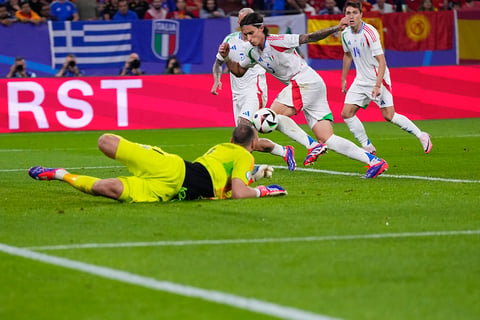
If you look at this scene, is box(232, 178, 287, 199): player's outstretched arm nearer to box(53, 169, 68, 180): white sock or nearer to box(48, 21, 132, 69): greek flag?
box(53, 169, 68, 180): white sock

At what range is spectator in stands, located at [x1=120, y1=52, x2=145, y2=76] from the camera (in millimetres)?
24703

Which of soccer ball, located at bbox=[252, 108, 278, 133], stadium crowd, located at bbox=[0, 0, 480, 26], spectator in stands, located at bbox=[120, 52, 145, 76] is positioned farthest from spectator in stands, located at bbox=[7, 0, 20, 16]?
soccer ball, located at bbox=[252, 108, 278, 133]

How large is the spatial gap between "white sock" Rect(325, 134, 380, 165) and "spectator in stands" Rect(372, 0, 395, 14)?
16.5 metres

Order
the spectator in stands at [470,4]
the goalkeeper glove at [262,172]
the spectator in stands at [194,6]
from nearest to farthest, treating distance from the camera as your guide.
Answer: the goalkeeper glove at [262,172], the spectator in stands at [194,6], the spectator in stands at [470,4]

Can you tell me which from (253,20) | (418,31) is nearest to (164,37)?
(418,31)

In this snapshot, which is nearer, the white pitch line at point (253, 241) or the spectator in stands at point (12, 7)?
the white pitch line at point (253, 241)

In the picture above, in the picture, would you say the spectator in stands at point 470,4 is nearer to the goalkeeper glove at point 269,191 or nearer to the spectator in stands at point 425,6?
the spectator in stands at point 425,6

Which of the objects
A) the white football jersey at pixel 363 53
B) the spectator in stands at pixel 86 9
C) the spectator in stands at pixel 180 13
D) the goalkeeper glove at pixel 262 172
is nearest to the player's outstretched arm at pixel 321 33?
the goalkeeper glove at pixel 262 172

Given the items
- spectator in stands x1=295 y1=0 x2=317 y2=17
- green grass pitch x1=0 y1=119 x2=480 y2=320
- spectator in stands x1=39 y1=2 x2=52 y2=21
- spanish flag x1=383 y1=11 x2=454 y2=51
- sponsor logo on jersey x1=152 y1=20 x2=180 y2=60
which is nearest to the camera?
green grass pitch x1=0 y1=119 x2=480 y2=320

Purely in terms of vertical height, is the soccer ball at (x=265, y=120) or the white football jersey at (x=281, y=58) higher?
the white football jersey at (x=281, y=58)

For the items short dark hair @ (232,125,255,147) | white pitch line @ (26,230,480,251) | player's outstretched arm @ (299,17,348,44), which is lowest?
white pitch line @ (26,230,480,251)

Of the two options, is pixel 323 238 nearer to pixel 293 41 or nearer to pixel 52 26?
pixel 293 41

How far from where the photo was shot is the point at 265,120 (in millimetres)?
13156

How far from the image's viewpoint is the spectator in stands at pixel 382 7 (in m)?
28.9
